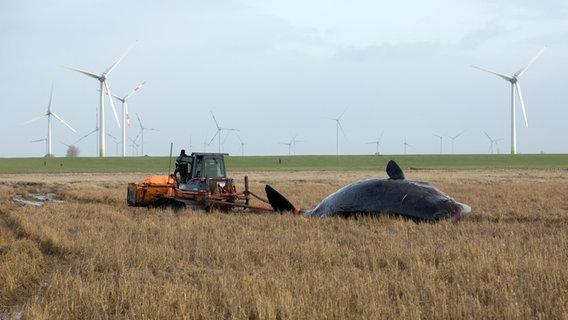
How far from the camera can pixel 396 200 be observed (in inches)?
527

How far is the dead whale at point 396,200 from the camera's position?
12914mm

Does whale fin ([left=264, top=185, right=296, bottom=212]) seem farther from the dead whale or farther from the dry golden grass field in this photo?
the dry golden grass field

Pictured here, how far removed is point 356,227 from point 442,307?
656 centimetres

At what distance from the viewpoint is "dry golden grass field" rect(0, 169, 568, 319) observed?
19.2 ft

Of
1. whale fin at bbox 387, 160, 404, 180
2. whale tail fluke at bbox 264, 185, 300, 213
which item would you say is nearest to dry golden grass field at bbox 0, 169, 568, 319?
whale fin at bbox 387, 160, 404, 180

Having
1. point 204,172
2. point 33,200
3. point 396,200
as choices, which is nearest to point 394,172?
point 396,200

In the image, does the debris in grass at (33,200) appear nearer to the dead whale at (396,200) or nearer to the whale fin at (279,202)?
the whale fin at (279,202)

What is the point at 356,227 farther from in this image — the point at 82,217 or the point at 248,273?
the point at 82,217

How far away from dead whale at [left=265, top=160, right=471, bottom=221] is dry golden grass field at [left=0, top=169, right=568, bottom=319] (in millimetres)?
371

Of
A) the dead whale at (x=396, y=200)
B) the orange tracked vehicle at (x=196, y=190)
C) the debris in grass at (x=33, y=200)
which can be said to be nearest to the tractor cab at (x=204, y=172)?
the orange tracked vehicle at (x=196, y=190)

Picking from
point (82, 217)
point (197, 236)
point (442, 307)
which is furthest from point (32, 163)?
point (442, 307)

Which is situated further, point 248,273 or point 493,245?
point 493,245

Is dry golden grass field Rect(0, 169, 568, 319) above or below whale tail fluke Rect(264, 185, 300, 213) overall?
below

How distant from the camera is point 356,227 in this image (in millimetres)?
12281
